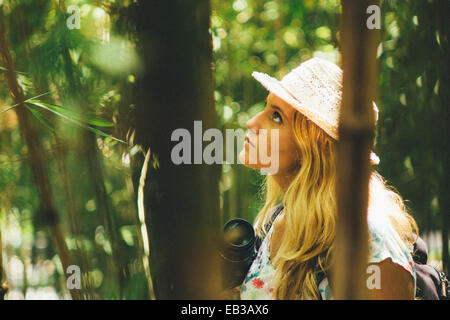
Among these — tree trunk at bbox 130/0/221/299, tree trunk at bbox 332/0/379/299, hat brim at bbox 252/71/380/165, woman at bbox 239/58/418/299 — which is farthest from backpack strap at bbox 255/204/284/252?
tree trunk at bbox 332/0/379/299

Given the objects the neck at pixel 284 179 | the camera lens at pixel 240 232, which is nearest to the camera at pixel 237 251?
the camera lens at pixel 240 232

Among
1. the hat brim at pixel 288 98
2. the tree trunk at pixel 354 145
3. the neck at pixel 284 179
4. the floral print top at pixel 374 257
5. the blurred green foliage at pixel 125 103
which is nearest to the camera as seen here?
the tree trunk at pixel 354 145

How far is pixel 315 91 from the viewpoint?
971mm

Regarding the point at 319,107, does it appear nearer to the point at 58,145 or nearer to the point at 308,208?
the point at 308,208

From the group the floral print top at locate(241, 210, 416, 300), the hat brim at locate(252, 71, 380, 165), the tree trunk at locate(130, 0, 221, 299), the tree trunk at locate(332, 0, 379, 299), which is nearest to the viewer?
the tree trunk at locate(332, 0, 379, 299)

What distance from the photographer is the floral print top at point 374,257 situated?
82cm

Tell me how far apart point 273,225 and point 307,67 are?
0.39 m

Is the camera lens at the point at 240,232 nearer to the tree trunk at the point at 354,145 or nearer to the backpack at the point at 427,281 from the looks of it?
the backpack at the point at 427,281

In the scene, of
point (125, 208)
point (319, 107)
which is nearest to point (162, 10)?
point (319, 107)

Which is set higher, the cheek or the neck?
the cheek

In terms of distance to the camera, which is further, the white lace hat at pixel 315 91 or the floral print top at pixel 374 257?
the white lace hat at pixel 315 91

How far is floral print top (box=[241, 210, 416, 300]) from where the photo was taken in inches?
32.2

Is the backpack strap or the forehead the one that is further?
the backpack strap

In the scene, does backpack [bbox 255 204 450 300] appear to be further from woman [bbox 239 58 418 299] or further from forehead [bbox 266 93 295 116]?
forehead [bbox 266 93 295 116]
